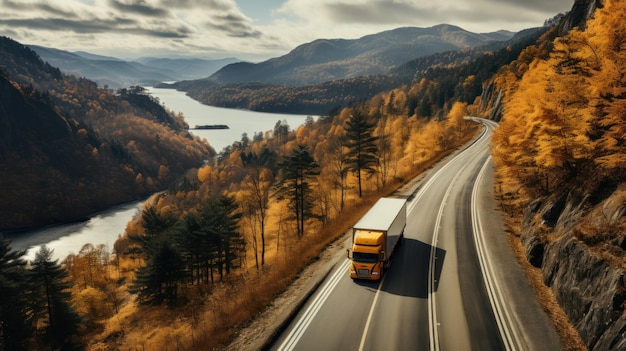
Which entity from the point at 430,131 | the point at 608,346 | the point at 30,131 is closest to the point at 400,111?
the point at 430,131

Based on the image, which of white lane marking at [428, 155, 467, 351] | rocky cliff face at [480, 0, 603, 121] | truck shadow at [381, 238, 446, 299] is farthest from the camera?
rocky cliff face at [480, 0, 603, 121]

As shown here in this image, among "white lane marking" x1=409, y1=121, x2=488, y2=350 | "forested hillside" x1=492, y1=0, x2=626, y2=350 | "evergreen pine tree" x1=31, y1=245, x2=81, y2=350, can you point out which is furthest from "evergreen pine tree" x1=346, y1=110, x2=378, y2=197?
"evergreen pine tree" x1=31, y1=245, x2=81, y2=350

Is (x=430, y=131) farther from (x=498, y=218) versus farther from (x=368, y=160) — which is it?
(x=498, y=218)

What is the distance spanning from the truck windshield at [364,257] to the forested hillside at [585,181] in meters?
9.81

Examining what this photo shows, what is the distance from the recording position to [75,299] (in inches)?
2212

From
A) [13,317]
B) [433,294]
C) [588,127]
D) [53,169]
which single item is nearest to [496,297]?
[433,294]

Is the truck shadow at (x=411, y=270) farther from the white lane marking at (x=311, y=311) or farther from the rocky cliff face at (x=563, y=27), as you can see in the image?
the rocky cliff face at (x=563, y=27)

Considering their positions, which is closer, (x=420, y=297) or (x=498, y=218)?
(x=420, y=297)

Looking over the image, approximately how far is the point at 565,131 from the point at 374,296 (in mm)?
16764

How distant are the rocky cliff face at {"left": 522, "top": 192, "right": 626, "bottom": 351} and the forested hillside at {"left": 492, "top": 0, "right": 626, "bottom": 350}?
0.04 m

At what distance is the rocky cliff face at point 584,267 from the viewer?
1386 centimetres

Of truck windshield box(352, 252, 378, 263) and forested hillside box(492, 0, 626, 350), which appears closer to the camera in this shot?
forested hillside box(492, 0, 626, 350)

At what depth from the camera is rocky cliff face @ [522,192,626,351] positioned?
13859 mm

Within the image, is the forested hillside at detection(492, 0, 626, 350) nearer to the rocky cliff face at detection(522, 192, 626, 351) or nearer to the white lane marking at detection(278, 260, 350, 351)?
the rocky cliff face at detection(522, 192, 626, 351)
